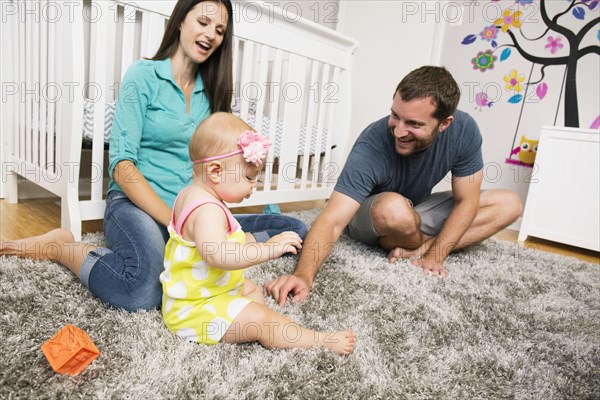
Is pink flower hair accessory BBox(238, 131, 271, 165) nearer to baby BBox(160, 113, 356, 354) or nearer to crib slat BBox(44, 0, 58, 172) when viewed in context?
baby BBox(160, 113, 356, 354)

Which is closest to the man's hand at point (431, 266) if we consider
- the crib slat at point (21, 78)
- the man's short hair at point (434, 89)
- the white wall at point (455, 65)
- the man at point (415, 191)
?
the man at point (415, 191)

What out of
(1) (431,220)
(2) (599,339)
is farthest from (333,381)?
(1) (431,220)

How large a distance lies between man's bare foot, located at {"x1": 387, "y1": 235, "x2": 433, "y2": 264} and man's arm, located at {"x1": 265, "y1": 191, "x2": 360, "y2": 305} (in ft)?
0.87

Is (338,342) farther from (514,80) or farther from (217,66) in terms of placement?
(514,80)

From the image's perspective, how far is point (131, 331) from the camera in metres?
0.73

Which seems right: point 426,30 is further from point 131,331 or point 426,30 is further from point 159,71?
point 131,331

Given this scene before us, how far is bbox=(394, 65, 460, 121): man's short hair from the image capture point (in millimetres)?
1085

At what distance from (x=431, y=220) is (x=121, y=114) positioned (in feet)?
3.35

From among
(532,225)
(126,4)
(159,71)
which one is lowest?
(532,225)

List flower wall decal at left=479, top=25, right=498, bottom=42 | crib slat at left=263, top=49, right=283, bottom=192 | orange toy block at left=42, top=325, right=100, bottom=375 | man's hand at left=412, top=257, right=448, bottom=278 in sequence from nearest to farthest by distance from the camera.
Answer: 1. orange toy block at left=42, top=325, right=100, bottom=375
2. man's hand at left=412, top=257, right=448, bottom=278
3. crib slat at left=263, top=49, right=283, bottom=192
4. flower wall decal at left=479, top=25, right=498, bottom=42

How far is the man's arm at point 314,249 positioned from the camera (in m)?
0.95

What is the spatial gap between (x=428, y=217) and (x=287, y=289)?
71 cm

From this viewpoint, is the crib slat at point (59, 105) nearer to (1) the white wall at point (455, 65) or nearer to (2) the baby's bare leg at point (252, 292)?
(2) the baby's bare leg at point (252, 292)

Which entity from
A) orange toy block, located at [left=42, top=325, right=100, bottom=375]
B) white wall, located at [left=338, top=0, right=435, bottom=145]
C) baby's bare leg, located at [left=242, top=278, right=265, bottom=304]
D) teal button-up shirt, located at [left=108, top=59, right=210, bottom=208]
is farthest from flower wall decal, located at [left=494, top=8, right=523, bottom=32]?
orange toy block, located at [left=42, top=325, right=100, bottom=375]
